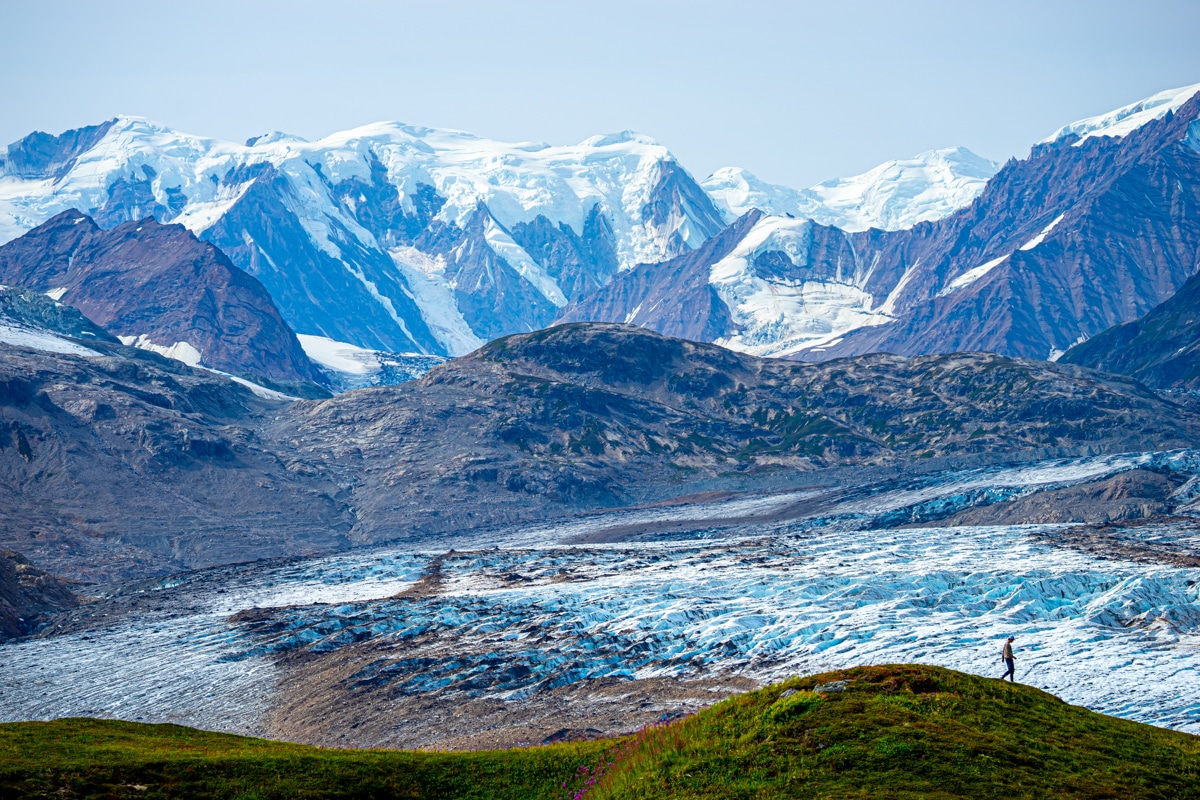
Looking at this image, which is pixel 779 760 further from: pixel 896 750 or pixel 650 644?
pixel 650 644

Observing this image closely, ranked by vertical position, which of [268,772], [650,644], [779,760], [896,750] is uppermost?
[268,772]

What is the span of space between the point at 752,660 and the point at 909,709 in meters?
103

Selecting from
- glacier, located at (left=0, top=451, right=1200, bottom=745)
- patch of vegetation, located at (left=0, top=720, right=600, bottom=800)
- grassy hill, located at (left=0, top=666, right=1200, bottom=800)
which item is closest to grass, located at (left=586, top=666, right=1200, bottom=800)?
grassy hill, located at (left=0, top=666, right=1200, bottom=800)

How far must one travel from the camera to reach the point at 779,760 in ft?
180

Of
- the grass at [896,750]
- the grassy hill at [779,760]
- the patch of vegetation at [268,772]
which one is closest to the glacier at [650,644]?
the grassy hill at [779,760]

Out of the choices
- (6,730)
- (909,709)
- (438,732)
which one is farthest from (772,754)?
(438,732)

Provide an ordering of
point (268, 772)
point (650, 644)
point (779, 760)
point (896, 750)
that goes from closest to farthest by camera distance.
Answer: point (896, 750) < point (779, 760) < point (268, 772) < point (650, 644)

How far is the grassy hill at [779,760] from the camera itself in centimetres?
5403

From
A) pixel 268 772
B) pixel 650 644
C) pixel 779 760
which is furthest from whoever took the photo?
pixel 650 644

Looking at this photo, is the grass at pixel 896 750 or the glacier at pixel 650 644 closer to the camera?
the grass at pixel 896 750

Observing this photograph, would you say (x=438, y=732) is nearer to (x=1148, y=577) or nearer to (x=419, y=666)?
(x=419, y=666)

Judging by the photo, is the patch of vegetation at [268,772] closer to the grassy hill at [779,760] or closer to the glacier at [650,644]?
the grassy hill at [779,760]

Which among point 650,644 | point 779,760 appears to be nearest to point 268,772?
point 779,760

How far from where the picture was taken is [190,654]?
588ft
